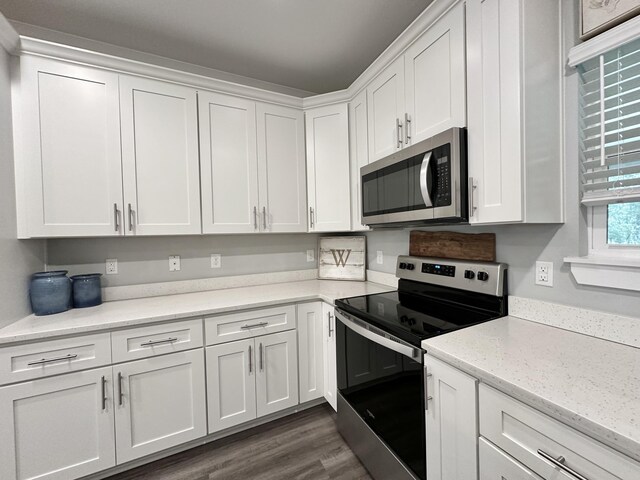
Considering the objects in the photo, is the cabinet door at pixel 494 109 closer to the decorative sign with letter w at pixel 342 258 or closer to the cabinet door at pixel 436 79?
the cabinet door at pixel 436 79

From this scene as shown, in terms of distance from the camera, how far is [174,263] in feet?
7.23

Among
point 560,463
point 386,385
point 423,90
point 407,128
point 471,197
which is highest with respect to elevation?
point 423,90

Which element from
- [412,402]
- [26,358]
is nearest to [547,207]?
[412,402]

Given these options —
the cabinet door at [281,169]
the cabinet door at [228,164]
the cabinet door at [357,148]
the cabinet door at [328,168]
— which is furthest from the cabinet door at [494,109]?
the cabinet door at [228,164]

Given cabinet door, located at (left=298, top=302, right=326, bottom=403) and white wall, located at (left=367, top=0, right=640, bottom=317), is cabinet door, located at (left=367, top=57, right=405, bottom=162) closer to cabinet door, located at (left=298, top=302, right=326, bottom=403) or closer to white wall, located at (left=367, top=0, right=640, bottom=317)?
white wall, located at (left=367, top=0, right=640, bottom=317)

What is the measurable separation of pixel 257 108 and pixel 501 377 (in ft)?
7.27

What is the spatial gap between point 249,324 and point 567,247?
1.74 m

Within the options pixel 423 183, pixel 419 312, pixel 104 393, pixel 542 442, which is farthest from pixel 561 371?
pixel 104 393

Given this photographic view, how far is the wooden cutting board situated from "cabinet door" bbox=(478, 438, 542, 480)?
2.87 ft

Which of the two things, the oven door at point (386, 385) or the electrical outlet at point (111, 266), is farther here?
the electrical outlet at point (111, 266)

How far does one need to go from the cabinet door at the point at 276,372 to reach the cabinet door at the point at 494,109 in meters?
1.43

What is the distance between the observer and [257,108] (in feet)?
7.20

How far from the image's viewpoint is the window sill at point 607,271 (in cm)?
100

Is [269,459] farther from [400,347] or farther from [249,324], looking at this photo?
[400,347]
